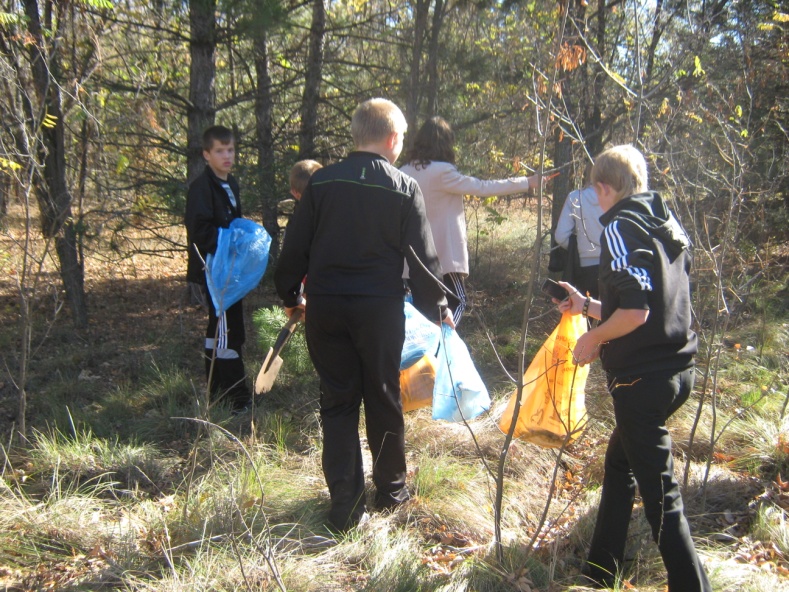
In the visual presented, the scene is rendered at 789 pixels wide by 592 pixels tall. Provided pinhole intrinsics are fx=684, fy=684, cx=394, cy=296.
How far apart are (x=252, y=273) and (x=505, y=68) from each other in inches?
180

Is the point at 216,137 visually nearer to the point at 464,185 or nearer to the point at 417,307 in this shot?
the point at 464,185

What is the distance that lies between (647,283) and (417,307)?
3.78ft

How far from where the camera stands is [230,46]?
642 centimetres

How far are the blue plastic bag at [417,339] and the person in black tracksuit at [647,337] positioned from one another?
1.17m

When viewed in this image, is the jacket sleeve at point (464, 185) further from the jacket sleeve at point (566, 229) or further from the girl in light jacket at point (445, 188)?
the jacket sleeve at point (566, 229)

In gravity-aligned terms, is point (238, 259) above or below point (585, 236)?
below

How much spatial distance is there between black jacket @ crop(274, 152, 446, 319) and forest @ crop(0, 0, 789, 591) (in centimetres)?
59

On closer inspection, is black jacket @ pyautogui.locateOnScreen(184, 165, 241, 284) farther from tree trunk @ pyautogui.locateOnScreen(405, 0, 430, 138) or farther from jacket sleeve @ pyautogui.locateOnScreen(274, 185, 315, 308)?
tree trunk @ pyautogui.locateOnScreen(405, 0, 430, 138)

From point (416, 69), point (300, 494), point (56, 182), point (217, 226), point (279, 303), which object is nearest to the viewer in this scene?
point (300, 494)

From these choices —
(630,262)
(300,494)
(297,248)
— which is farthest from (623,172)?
(300,494)

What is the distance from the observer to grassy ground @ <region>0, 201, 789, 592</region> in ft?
9.39

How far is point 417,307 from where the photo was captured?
3.25 metres

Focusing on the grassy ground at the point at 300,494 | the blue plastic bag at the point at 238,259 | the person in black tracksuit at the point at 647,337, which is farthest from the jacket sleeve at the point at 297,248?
the person in black tracksuit at the point at 647,337

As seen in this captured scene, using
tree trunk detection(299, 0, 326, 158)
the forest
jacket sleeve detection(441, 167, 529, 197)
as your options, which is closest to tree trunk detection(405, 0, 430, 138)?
the forest
